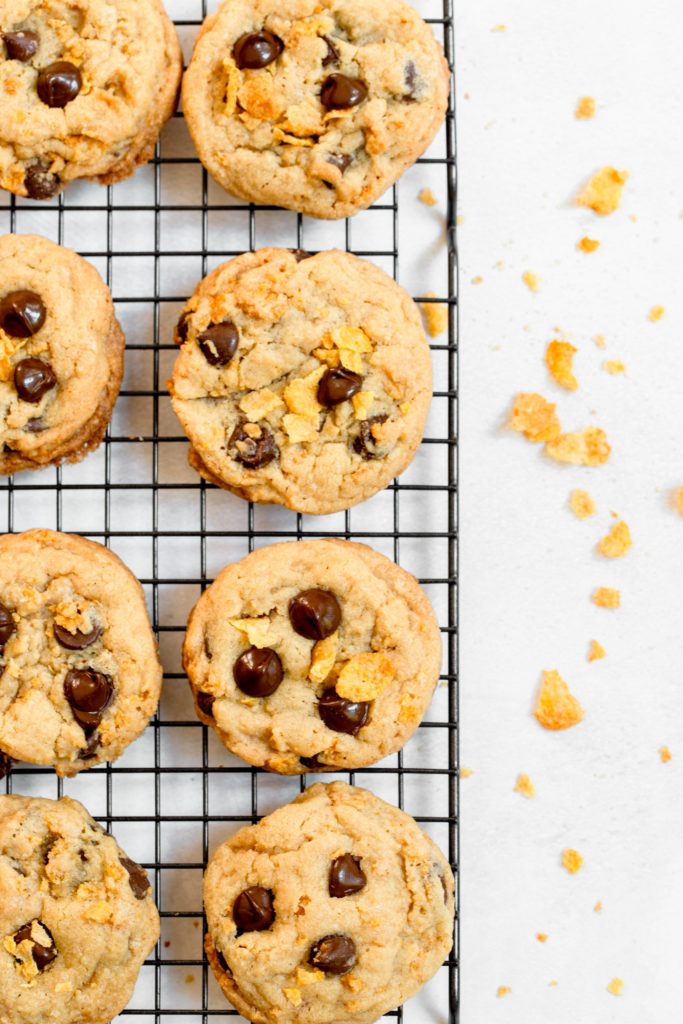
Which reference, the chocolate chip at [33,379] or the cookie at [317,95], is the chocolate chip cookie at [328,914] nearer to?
the chocolate chip at [33,379]

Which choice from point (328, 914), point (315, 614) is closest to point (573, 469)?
point (315, 614)

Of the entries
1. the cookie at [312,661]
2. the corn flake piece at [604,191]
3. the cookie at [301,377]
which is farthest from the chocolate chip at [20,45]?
the corn flake piece at [604,191]

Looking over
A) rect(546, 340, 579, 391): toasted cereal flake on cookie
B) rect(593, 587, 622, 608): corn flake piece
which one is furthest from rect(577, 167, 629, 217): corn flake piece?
rect(593, 587, 622, 608): corn flake piece

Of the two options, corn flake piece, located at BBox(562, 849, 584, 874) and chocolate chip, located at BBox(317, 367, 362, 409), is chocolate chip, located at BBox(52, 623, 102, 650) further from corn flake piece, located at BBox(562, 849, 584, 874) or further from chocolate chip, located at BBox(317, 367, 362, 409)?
corn flake piece, located at BBox(562, 849, 584, 874)

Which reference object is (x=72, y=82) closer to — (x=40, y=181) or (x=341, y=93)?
(x=40, y=181)

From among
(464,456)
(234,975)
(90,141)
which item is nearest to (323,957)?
(234,975)

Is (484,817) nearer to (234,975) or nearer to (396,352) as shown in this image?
(234,975)
